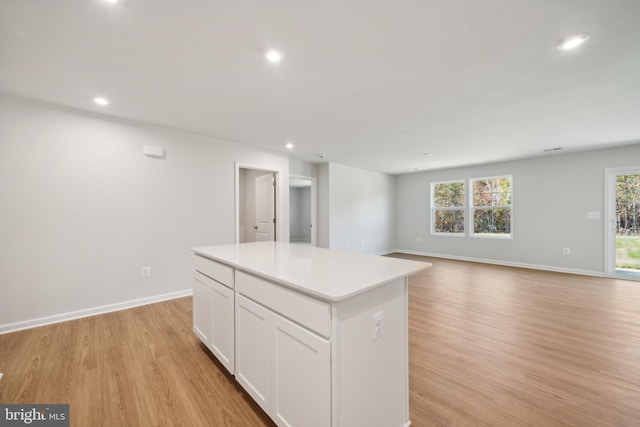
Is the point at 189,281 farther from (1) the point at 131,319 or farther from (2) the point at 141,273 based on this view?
(1) the point at 131,319

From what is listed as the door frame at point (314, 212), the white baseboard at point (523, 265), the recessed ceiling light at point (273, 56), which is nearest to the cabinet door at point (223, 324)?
the recessed ceiling light at point (273, 56)

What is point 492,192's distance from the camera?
6027mm

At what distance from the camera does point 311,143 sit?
14.2 ft

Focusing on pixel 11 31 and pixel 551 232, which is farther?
pixel 551 232

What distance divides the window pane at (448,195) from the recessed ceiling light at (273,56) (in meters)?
6.08

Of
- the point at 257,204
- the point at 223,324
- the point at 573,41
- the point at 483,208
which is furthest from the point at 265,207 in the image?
the point at 483,208

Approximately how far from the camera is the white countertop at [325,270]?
1098 millimetres

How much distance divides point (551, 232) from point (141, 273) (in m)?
7.47

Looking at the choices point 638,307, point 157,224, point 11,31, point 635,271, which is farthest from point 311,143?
point 635,271

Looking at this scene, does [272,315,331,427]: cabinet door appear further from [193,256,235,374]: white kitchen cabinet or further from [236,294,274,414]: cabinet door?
[193,256,235,374]: white kitchen cabinet

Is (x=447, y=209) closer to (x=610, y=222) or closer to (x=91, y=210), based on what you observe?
(x=610, y=222)

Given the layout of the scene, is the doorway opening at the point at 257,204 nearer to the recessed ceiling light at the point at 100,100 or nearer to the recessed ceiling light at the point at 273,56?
the recessed ceiling light at the point at 100,100

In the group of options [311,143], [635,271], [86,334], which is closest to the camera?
[86,334]

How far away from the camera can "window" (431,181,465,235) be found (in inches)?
257
